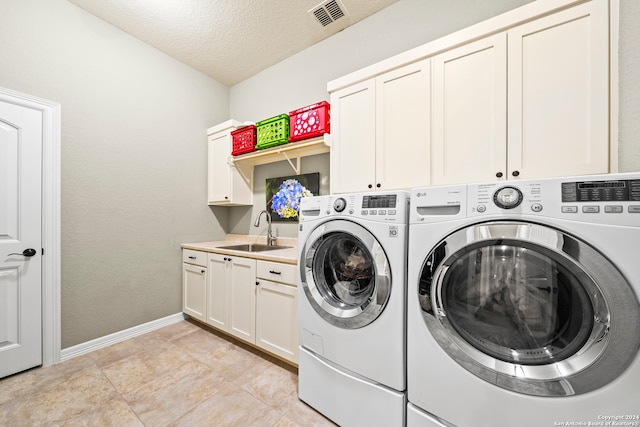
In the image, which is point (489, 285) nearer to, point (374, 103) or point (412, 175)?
point (412, 175)

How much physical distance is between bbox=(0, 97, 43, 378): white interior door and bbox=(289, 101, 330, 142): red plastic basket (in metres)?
1.90

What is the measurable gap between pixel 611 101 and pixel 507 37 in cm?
56

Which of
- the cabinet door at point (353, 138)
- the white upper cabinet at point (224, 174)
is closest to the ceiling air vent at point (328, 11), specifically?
the cabinet door at point (353, 138)

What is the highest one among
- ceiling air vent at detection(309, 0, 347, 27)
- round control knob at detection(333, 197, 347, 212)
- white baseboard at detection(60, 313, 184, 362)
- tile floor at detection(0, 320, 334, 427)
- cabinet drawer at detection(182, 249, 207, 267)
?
ceiling air vent at detection(309, 0, 347, 27)

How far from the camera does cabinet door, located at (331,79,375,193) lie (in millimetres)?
1683

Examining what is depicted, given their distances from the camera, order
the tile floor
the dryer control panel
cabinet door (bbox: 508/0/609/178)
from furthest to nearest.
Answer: the tile floor, cabinet door (bbox: 508/0/609/178), the dryer control panel

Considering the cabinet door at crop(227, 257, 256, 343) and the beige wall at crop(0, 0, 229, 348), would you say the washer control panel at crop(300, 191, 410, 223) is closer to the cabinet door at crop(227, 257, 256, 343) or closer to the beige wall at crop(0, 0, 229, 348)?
the cabinet door at crop(227, 257, 256, 343)

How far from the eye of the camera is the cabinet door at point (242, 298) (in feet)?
6.40

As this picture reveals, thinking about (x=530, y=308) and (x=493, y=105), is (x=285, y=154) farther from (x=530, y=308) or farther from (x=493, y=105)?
(x=530, y=308)

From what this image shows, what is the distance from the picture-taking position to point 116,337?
7.10 feet

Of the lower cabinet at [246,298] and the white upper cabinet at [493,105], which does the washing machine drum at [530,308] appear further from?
the lower cabinet at [246,298]

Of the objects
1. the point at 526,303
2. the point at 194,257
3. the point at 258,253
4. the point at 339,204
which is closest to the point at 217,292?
the point at 194,257

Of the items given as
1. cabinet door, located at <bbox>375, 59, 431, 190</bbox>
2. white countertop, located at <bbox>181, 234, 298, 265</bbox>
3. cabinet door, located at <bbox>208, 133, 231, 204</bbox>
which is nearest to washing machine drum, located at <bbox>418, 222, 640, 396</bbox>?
cabinet door, located at <bbox>375, 59, 431, 190</bbox>

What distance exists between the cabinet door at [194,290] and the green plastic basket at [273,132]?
138 centimetres
